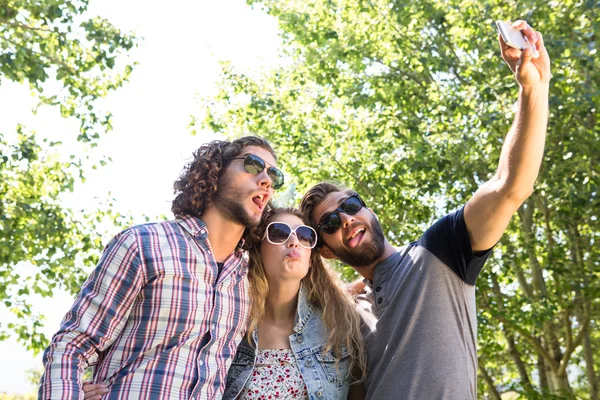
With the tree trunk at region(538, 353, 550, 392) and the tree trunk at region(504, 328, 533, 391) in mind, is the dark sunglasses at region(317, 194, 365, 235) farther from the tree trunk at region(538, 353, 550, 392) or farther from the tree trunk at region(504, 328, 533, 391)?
the tree trunk at region(538, 353, 550, 392)

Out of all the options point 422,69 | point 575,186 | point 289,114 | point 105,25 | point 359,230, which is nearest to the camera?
point 359,230

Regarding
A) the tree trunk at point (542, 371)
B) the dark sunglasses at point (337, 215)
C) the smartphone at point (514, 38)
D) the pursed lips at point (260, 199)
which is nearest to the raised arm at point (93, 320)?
the pursed lips at point (260, 199)

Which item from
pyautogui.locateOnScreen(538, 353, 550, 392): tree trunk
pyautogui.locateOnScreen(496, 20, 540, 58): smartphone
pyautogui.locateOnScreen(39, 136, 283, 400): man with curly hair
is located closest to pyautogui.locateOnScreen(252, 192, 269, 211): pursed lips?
pyautogui.locateOnScreen(39, 136, 283, 400): man with curly hair

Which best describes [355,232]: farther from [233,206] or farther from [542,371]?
[542,371]

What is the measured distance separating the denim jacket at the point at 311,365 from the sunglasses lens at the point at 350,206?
0.60 metres

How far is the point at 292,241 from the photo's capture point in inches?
142

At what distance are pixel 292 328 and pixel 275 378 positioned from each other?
0.98 ft

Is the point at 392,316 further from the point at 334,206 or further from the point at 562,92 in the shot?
the point at 562,92

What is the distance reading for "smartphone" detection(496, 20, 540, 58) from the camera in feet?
9.11

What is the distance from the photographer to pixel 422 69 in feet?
36.1

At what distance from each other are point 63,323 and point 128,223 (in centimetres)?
879

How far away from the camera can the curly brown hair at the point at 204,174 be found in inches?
134

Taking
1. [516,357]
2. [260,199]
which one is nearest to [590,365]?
[516,357]

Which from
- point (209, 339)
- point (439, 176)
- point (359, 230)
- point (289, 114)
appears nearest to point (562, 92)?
point (439, 176)
